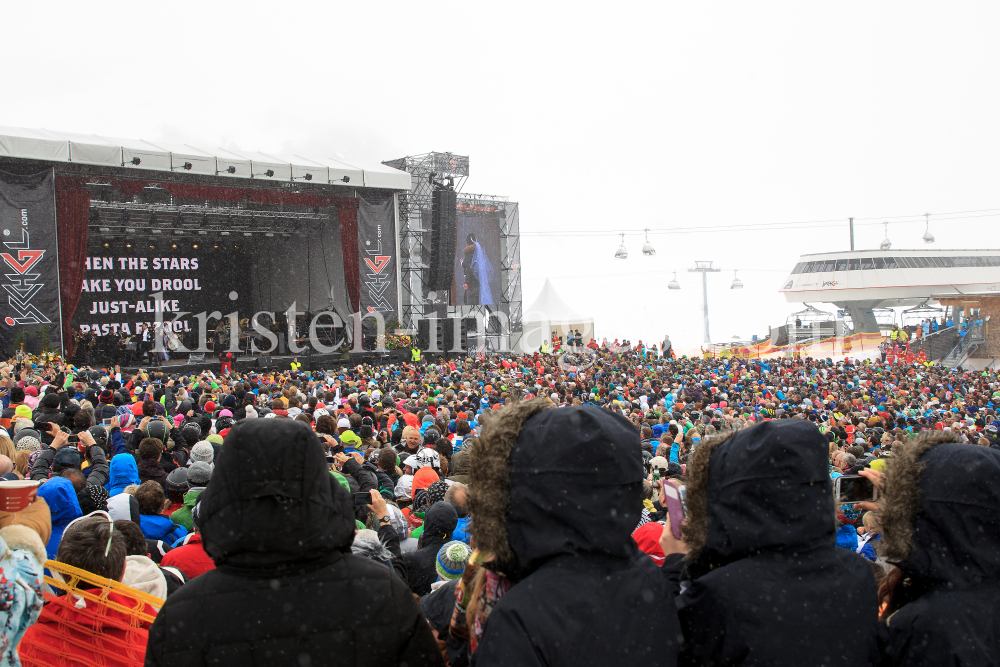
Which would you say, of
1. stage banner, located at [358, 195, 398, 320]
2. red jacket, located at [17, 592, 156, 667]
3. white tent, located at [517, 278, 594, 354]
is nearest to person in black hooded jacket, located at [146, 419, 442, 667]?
red jacket, located at [17, 592, 156, 667]

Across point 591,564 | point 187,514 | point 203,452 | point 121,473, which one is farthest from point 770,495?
point 121,473

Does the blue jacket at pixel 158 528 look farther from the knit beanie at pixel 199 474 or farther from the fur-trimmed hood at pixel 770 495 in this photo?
the fur-trimmed hood at pixel 770 495

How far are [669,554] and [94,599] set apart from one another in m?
1.63

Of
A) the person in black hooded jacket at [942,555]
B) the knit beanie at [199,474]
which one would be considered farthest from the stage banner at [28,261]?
the person in black hooded jacket at [942,555]

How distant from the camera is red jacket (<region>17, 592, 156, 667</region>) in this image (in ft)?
6.68

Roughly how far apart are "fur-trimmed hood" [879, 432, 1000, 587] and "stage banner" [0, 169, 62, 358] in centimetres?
1815

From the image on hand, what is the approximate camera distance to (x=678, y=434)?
818cm

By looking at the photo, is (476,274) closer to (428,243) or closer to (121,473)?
(428,243)

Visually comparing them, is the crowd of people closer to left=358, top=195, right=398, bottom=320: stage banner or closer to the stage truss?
left=358, top=195, right=398, bottom=320: stage banner

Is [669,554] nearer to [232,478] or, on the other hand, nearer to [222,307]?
[232,478]

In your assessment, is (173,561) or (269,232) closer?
(173,561)

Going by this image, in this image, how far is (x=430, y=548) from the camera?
3061 millimetres

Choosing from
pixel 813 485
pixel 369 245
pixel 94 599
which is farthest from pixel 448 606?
pixel 369 245

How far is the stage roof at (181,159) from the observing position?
15.9 m
